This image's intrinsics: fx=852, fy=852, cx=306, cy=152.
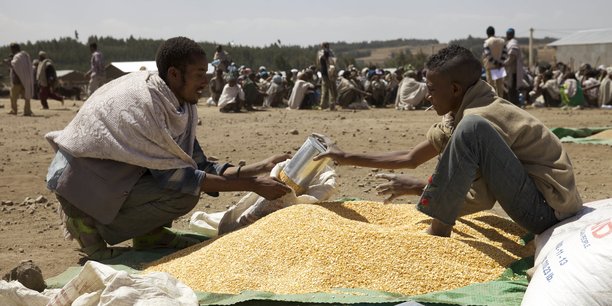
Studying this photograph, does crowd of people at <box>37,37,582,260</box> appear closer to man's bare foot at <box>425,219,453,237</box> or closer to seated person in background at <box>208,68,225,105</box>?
man's bare foot at <box>425,219,453,237</box>

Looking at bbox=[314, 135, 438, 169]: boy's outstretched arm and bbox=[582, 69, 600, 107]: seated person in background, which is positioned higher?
bbox=[314, 135, 438, 169]: boy's outstretched arm

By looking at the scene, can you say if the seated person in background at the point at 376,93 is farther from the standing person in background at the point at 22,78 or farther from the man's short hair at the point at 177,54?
the man's short hair at the point at 177,54

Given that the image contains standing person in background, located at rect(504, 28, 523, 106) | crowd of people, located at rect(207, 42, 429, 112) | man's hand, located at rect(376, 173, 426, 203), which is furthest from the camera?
crowd of people, located at rect(207, 42, 429, 112)

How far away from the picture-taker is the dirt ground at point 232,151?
4863 millimetres

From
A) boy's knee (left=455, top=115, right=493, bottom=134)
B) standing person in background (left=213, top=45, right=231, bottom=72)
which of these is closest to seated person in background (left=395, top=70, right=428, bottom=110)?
standing person in background (left=213, top=45, right=231, bottom=72)

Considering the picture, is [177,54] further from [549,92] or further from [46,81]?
[46,81]

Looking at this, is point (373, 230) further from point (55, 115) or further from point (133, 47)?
point (133, 47)

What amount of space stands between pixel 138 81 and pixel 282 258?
4.02 ft

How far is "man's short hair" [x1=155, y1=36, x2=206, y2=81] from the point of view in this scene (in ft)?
13.7

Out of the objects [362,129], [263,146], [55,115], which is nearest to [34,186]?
[263,146]

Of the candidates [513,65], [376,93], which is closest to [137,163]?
[513,65]

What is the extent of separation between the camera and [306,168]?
435cm

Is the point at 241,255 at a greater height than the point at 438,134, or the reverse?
the point at 438,134

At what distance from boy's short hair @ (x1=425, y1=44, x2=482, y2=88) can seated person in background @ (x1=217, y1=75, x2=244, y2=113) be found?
13.1 metres
